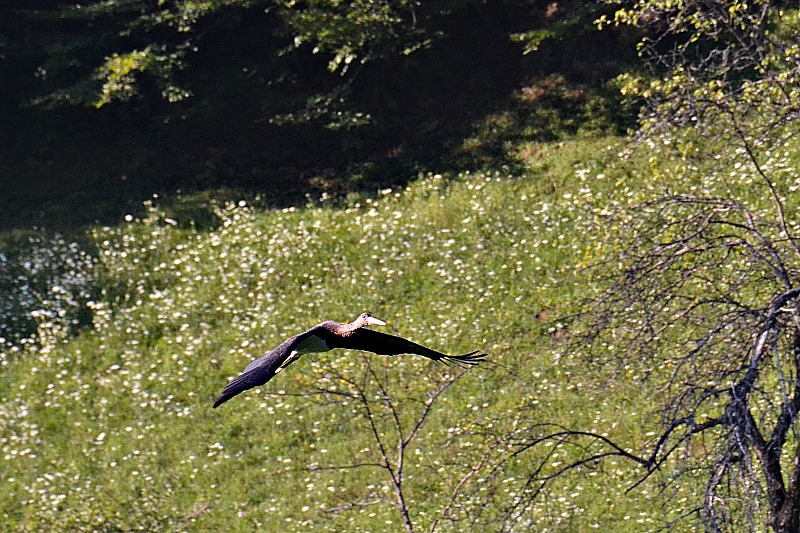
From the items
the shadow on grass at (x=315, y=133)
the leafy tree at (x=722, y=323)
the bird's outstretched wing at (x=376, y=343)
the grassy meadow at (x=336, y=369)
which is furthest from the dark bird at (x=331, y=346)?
the shadow on grass at (x=315, y=133)

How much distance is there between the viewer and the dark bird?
366cm

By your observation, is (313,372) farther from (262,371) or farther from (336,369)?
(262,371)

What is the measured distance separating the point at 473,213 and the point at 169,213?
4356 mm

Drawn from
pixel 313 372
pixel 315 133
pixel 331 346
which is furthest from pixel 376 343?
pixel 315 133

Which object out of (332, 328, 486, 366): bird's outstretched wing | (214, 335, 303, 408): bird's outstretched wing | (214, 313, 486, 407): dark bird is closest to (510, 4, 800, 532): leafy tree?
(332, 328, 486, 366): bird's outstretched wing

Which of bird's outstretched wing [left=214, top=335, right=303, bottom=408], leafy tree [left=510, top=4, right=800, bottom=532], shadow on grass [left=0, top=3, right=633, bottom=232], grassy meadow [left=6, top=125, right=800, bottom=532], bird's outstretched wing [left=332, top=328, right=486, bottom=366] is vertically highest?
shadow on grass [left=0, top=3, right=633, bottom=232]

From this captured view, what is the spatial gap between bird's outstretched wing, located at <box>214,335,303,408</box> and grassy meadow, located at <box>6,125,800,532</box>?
4020mm

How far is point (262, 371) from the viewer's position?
11.9 ft

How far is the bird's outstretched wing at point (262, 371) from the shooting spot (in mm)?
3477

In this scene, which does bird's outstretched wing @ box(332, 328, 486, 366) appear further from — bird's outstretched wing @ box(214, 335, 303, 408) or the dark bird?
bird's outstretched wing @ box(214, 335, 303, 408)

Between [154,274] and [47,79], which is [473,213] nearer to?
[154,274]

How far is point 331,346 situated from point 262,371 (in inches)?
15.1

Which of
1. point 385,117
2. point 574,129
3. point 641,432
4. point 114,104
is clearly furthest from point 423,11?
point 641,432

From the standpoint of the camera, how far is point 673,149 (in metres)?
12.9
